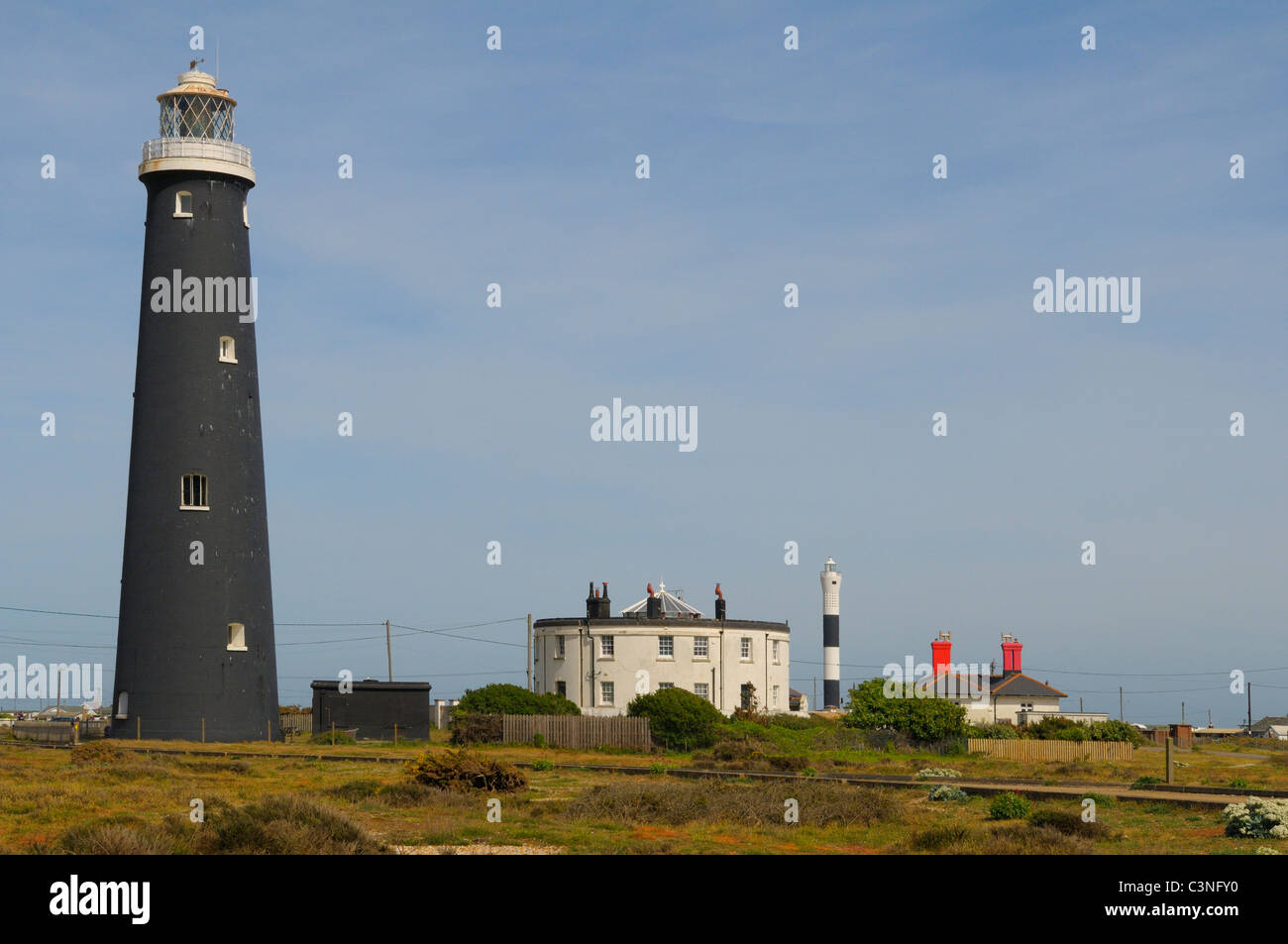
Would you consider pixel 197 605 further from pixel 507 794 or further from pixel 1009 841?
pixel 1009 841

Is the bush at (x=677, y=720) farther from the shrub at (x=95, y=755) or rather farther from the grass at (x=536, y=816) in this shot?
the shrub at (x=95, y=755)

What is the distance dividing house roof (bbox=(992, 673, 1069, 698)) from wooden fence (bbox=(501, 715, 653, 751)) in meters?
→ 52.0

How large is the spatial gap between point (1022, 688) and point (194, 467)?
70.4 metres

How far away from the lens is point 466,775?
3170 cm

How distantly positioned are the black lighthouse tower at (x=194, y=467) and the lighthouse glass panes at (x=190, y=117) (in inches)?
1.6

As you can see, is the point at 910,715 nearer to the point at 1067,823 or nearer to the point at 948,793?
the point at 948,793

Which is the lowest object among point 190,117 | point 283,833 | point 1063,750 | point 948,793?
point 1063,750

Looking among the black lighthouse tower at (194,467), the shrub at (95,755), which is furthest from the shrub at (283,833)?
the black lighthouse tower at (194,467)

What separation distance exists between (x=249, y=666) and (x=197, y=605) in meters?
3.12

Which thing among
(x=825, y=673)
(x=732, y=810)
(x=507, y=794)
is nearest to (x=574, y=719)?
(x=507, y=794)

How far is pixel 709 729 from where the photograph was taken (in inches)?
2259

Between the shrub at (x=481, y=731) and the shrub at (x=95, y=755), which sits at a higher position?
the shrub at (x=95, y=755)

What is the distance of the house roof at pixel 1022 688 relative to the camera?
101 m

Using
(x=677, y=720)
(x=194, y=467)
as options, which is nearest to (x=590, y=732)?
(x=677, y=720)
